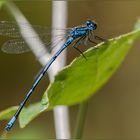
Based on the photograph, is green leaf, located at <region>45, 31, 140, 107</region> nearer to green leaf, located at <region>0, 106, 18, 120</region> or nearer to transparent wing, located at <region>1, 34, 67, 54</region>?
green leaf, located at <region>0, 106, 18, 120</region>

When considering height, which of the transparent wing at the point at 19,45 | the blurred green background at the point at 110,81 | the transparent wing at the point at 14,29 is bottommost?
the blurred green background at the point at 110,81

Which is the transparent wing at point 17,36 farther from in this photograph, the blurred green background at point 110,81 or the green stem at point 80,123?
the blurred green background at point 110,81

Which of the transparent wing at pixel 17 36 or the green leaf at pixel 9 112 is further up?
the transparent wing at pixel 17 36

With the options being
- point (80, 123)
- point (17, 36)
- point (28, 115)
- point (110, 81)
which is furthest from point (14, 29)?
point (110, 81)

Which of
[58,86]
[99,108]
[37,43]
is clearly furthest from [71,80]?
[99,108]

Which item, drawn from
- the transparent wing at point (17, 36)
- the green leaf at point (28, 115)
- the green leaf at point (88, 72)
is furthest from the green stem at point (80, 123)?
the transparent wing at point (17, 36)

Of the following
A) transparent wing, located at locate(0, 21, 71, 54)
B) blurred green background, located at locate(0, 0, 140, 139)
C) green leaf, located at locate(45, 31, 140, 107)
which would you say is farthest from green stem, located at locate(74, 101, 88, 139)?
blurred green background, located at locate(0, 0, 140, 139)

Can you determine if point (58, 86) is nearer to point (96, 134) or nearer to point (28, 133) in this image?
point (28, 133)

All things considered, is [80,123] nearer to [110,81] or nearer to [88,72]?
A: [88,72]

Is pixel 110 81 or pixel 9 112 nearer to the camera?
pixel 9 112
